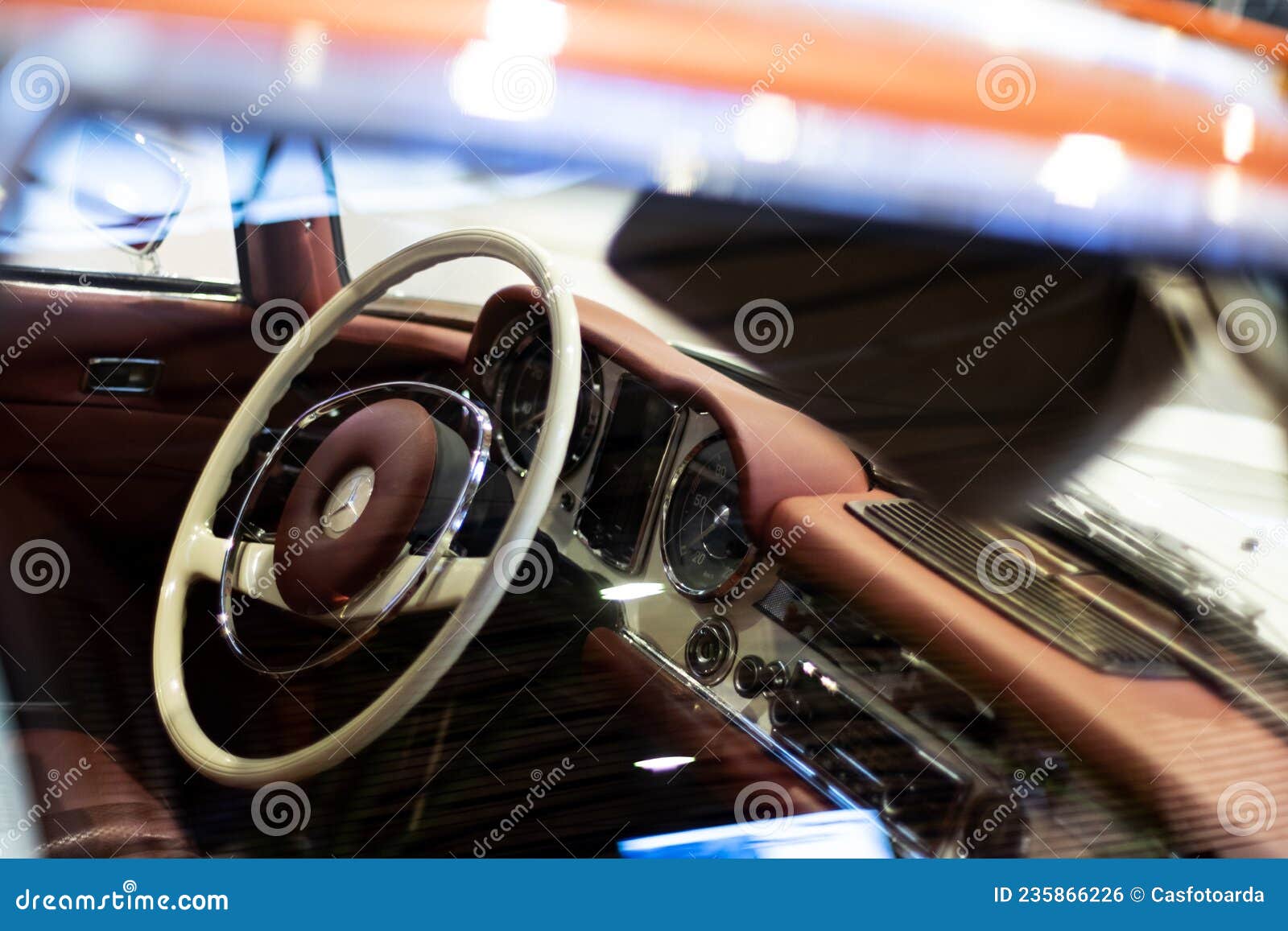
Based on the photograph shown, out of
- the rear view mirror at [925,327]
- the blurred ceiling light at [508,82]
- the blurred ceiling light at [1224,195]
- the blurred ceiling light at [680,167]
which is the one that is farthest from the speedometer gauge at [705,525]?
the blurred ceiling light at [1224,195]

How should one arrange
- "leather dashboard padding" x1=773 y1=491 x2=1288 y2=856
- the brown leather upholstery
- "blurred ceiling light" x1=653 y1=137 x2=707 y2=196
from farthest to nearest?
"blurred ceiling light" x1=653 y1=137 x2=707 y2=196 → the brown leather upholstery → "leather dashboard padding" x1=773 y1=491 x2=1288 y2=856

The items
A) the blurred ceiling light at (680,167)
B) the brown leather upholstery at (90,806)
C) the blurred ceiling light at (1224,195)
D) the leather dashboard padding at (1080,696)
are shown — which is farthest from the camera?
the blurred ceiling light at (1224,195)

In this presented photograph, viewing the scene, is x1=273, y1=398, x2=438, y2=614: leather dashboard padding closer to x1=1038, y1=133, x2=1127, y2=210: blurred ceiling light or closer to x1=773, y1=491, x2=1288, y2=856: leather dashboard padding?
x1=773, y1=491, x2=1288, y2=856: leather dashboard padding

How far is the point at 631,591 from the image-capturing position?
0.74 m

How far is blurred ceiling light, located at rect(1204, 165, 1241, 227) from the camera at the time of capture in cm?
96

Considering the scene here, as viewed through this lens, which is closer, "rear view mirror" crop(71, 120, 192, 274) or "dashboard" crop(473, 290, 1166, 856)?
"dashboard" crop(473, 290, 1166, 856)

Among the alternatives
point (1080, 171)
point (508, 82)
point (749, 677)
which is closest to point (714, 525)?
point (749, 677)

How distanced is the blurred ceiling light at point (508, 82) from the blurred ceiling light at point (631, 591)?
44cm

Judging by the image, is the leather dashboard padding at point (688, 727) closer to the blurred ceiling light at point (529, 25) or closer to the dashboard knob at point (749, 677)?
the dashboard knob at point (749, 677)

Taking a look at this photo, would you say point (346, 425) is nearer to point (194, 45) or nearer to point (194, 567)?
point (194, 567)

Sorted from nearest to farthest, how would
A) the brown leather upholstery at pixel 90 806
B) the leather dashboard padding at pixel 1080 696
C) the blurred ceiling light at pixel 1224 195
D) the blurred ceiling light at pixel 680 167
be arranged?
the leather dashboard padding at pixel 1080 696 → the brown leather upholstery at pixel 90 806 → the blurred ceiling light at pixel 680 167 → the blurred ceiling light at pixel 1224 195

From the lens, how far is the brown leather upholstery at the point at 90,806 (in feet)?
2.41

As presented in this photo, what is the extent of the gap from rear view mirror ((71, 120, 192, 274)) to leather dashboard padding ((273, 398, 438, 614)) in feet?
1.48

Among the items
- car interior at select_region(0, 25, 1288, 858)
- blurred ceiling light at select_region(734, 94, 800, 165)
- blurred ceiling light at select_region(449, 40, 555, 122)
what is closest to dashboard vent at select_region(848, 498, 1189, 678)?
car interior at select_region(0, 25, 1288, 858)
